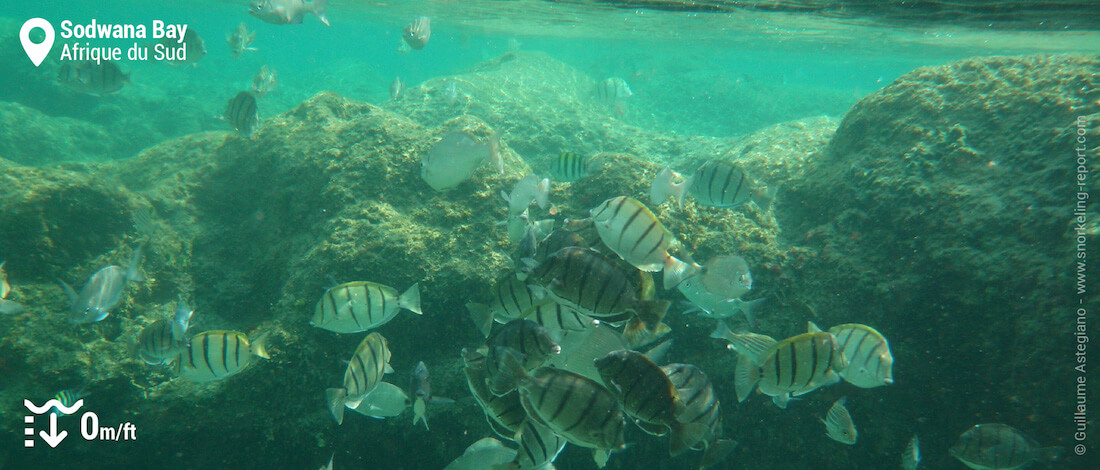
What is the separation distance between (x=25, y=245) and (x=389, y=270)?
4125mm

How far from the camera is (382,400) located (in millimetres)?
3488

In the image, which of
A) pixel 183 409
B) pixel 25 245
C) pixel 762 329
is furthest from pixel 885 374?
pixel 25 245

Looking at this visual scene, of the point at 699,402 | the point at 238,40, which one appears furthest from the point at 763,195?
the point at 238,40

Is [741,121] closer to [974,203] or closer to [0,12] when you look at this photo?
[974,203]

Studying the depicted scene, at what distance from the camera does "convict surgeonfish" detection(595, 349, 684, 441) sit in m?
2.12

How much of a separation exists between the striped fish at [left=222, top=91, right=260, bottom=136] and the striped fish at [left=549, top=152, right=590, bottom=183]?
4161 mm

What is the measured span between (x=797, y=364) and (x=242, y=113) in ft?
22.4

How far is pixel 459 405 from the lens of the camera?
438cm

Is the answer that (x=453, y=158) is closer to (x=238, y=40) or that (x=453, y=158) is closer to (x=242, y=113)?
(x=242, y=113)

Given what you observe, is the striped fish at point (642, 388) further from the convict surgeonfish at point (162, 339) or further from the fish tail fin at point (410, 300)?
the convict surgeonfish at point (162, 339)

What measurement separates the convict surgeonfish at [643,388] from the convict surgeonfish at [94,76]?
31.3ft

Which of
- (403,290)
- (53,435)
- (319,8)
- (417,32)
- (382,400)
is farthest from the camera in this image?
(417,32)

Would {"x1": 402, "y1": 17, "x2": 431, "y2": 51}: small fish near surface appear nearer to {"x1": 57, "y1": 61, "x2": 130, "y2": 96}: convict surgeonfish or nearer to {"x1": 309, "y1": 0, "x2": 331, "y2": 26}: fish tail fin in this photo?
{"x1": 309, "y1": 0, "x2": 331, "y2": 26}: fish tail fin

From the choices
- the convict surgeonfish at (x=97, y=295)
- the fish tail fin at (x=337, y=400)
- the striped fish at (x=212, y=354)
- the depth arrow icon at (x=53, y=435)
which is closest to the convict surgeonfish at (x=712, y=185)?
the fish tail fin at (x=337, y=400)
